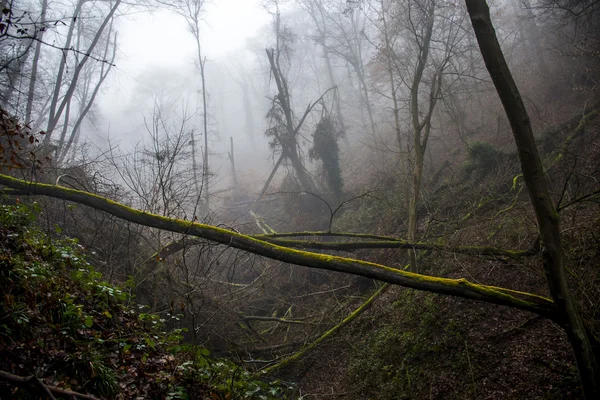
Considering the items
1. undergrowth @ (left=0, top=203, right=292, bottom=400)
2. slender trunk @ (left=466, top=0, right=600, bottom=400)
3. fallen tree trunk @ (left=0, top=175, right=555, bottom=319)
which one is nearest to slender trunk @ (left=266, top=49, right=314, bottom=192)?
fallen tree trunk @ (left=0, top=175, right=555, bottom=319)

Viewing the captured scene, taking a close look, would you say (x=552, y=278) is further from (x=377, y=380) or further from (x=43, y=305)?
(x=43, y=305)

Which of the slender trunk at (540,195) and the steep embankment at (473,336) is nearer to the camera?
the slender trunk at (540,195)

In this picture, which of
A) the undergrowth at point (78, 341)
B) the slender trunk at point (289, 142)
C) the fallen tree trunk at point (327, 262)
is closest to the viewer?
the undergrowth at point (78, 341)

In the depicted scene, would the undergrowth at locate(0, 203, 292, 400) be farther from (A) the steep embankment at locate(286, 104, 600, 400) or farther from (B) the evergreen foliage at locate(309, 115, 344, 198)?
(B) the evergreen foliage at locate(309, 115, 344, 198)

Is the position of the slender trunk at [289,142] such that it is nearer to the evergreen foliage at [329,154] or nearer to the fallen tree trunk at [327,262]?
the evergreen foliage at [329,154]

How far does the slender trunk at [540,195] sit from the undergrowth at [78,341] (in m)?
3.45

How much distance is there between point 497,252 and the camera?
6082mm

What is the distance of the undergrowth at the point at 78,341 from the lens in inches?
120

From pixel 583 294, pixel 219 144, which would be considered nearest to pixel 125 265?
pixel 583 294

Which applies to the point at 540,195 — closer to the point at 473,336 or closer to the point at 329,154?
the point at 473,336


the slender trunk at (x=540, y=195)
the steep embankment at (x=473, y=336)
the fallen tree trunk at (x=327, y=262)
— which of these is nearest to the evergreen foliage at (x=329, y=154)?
the steep embankment at (x=473, y=336)

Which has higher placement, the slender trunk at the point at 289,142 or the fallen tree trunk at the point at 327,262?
the slender trunk at the point at 289,142

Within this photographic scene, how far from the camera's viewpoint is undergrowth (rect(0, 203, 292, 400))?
3039mm

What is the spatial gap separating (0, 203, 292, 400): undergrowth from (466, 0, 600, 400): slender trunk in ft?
11.3
